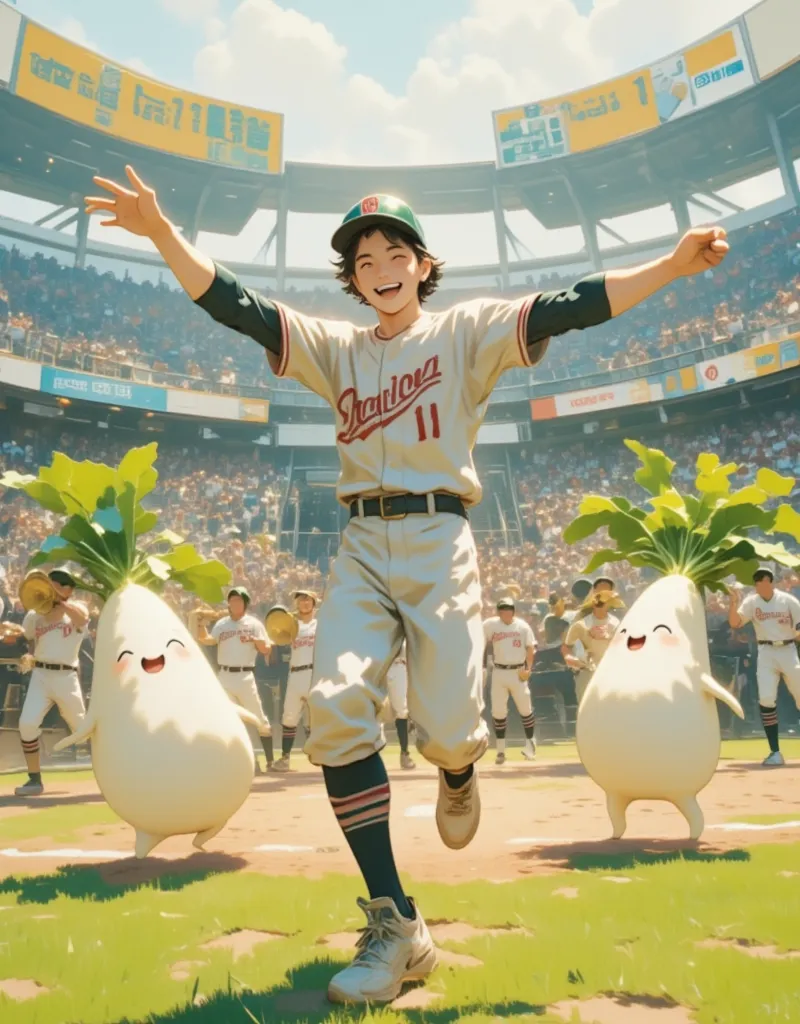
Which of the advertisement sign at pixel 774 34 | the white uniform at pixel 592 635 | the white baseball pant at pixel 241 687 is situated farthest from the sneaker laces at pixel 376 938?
the advertisement sign at pixel 774 34

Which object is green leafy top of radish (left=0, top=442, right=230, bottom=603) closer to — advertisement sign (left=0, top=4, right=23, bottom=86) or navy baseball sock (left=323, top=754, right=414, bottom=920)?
navy baseball sock (left=323, top=754, right=414, bottom=920)

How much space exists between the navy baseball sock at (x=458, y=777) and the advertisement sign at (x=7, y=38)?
2796 centimetres

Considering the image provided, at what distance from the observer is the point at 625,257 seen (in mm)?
33031

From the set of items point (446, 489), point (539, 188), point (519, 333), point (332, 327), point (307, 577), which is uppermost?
point (539, 188)

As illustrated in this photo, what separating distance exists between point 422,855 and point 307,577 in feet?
53.0

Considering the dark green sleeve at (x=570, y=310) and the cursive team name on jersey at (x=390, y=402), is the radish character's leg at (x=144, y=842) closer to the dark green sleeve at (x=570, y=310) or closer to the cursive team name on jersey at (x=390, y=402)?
the cursive team name on jersey at (x=390, y=402)

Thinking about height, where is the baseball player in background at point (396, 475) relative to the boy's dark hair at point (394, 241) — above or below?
below

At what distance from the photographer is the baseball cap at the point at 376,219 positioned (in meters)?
2.91

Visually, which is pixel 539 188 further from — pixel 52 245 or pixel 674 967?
pixel 674 967

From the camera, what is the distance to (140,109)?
28422 mm

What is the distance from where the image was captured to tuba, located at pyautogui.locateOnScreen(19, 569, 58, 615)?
6.47 meters

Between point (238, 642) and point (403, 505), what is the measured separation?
7.01m

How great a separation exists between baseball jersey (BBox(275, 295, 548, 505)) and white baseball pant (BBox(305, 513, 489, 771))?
17 cm

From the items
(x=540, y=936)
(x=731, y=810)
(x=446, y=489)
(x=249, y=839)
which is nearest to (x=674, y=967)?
(x=540, y=936)
